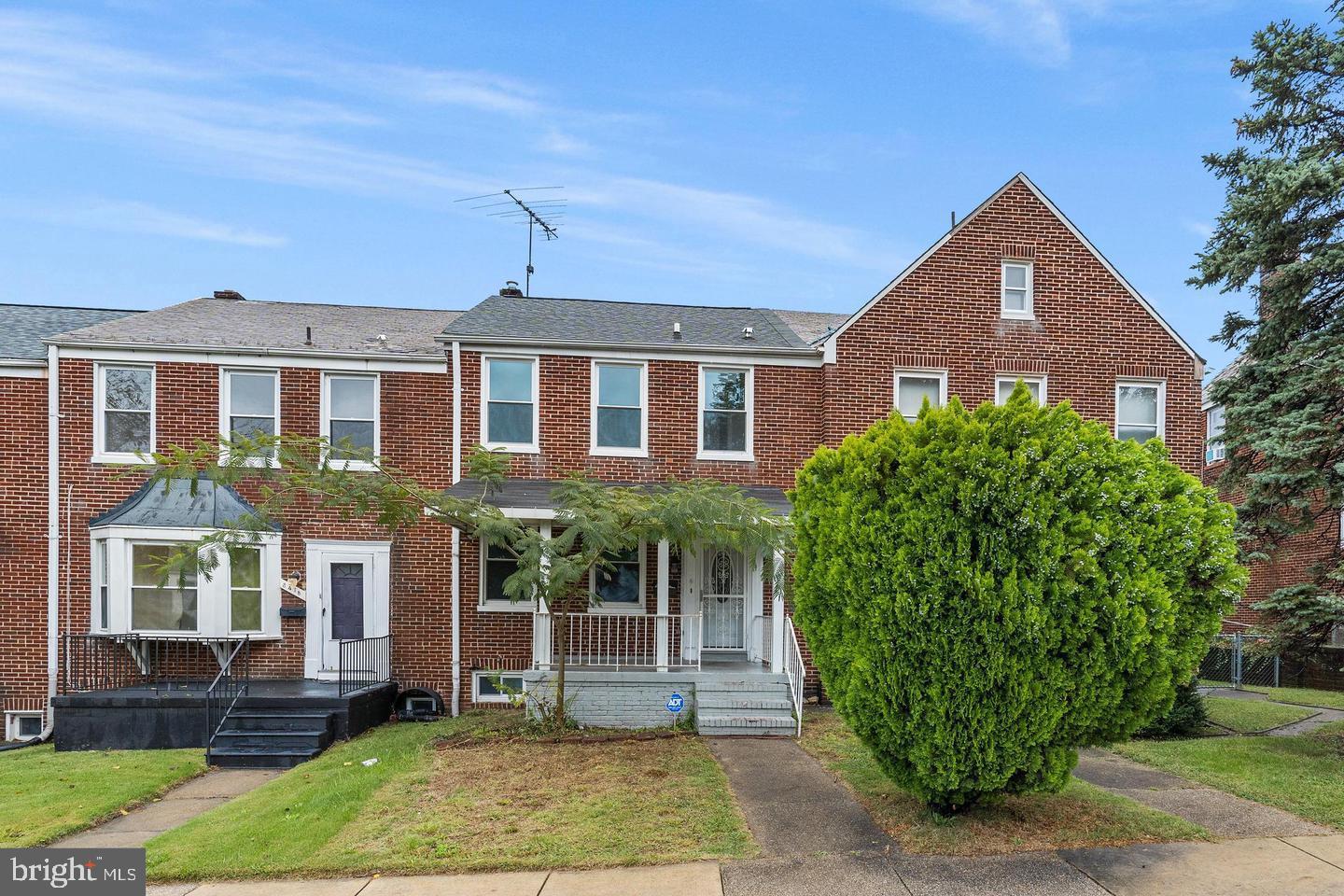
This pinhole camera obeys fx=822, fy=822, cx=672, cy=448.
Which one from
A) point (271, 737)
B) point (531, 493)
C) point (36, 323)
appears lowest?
point (271, 737)

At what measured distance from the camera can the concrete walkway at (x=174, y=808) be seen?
7.41m

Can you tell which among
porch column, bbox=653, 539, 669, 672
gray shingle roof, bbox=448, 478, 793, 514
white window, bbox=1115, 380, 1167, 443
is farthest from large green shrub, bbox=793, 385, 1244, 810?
white window, bbox=1115, 380, 1167, 443

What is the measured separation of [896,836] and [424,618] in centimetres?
877

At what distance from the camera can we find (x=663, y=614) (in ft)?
39.9

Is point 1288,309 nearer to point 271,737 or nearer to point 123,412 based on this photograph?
point 271,737

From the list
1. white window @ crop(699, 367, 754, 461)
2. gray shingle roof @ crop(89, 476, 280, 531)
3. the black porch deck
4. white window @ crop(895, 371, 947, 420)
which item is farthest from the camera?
white window @ crop(895, 371, 947, 420)

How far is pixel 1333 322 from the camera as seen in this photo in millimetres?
9859

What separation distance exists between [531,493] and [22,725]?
8787mm

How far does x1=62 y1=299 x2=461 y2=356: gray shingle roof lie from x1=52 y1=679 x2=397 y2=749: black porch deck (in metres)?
5.36

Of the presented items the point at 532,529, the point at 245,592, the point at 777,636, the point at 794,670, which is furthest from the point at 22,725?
the point at 794,670

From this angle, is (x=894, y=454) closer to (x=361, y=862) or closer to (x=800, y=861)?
(x=800, y=861)

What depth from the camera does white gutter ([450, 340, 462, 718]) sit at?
13.2 m

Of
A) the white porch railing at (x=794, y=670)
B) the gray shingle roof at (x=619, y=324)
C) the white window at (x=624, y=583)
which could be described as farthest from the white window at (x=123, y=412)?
the white porch railing at (x=794, y=670)

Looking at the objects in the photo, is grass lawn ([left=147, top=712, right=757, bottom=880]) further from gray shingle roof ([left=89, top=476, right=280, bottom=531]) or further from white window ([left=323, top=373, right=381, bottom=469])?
white window ([left=323, top=373, right=381, bottom=469])
